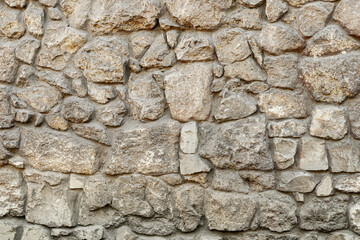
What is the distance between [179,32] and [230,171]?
2.59 ft

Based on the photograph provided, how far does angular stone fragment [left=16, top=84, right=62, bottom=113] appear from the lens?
2.39m

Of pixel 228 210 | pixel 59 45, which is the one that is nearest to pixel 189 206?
pixel 228 210

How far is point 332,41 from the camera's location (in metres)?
2.00

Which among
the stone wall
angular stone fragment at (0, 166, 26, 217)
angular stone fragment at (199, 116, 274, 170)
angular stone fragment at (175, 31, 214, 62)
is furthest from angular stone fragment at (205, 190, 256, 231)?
angular stone fragment at (0, 166, 26, 217)

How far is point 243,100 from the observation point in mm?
2125

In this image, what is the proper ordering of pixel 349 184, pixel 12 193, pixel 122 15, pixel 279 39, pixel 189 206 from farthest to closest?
pixel 12 193 → pixel 122 15 → pixel 189 206 → pixel 279 39 → pixel 349 184

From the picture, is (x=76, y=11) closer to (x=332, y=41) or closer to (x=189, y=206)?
(x=189, y=206)

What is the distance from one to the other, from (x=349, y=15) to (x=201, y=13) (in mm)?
722

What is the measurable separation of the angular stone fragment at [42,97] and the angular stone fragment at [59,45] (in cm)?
13

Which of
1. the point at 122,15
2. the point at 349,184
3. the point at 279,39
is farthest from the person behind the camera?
the point at 122,15

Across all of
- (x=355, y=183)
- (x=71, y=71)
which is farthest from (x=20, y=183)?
(x=355, y=183)

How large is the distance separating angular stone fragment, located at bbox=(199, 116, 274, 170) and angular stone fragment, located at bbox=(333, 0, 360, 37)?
1.92ft

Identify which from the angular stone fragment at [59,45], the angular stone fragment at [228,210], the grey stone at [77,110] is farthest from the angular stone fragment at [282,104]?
the angular stone fragment at [59,45]

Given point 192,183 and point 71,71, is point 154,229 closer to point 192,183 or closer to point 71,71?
point 192,183
